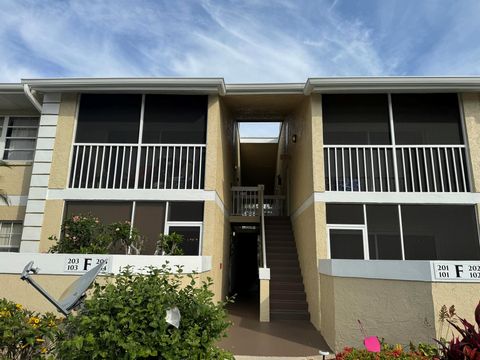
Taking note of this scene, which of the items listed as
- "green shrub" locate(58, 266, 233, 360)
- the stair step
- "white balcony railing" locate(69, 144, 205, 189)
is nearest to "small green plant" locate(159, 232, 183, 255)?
"white balcony railing" locate(69, 144, 205, 189)

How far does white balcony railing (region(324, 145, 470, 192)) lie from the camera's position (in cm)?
771

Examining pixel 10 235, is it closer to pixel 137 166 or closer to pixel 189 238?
pixel 137 166

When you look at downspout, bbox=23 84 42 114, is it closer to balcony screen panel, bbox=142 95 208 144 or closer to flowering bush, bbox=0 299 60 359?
balcony screen panel, bbox=142 95 208 144

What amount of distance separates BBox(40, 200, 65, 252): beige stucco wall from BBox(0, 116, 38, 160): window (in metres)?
2.08

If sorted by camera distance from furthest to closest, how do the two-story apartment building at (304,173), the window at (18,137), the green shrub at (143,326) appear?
the window at (18,137) < the two-story apartment building at (304,173) < the green shrub at (143,326)

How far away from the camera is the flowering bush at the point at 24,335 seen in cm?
332

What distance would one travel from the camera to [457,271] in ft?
14.6

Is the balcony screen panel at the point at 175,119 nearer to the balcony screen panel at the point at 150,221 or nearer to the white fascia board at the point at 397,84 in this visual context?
the balcony screen panel at the point at 150,221

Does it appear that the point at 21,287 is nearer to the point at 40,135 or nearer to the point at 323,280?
the point at 40,135

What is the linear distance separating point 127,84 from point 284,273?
668 centimetres

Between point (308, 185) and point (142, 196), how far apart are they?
4357mm

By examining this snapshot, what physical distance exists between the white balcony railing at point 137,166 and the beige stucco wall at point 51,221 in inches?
23.5

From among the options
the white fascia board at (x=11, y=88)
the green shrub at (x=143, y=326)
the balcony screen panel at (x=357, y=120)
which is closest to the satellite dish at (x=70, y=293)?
the green shrub at (x=143, y=326)

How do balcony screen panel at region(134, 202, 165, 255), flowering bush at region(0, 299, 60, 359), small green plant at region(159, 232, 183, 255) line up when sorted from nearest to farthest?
flowering bush at region(0, 299, 60, 359), small green plant at region(159, 232, 183, 255), balcony screen panel at region(134, 202, 165, 255)
